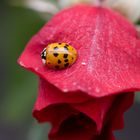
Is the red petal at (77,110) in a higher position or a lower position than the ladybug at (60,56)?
lower

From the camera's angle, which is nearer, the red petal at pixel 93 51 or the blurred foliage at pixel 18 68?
the red petal at pixel 93 51

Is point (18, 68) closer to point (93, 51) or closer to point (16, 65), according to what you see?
point (16, 65)

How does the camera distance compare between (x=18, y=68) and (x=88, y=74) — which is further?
(x=18, y=68)

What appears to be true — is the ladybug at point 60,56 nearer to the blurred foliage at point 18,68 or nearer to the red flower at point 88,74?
the red flower at point 88,74

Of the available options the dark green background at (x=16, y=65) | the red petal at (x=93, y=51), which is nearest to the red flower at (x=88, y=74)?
the red petal at (x=93, y=51)

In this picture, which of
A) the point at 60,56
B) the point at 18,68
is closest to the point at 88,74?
the point at 60,56

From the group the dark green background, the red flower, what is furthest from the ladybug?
the dark green background

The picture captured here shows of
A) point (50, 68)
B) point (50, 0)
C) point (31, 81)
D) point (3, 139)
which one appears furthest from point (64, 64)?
point (3, 139)

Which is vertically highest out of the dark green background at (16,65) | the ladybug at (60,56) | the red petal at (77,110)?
the ladybug at (60,56)

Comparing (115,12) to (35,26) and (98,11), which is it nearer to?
(98,11)
